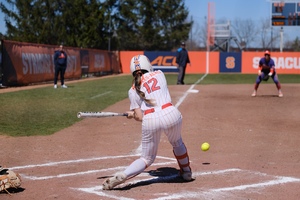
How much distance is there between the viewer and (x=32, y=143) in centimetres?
927

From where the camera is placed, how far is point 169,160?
7.87m

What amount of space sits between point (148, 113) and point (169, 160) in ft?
6.43

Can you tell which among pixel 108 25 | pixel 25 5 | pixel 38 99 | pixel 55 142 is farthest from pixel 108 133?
pixel 108 25

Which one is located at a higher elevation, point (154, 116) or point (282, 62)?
point (154, 116)

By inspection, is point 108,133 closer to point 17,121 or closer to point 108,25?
point 17,121

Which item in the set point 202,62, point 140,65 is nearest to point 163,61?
point 202,62

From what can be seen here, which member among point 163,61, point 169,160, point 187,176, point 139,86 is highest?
point 139,86

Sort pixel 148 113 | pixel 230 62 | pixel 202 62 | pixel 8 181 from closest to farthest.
→ pixel 8 181 → pixel 148 113 → pixel 230 62 → pixel 202 62

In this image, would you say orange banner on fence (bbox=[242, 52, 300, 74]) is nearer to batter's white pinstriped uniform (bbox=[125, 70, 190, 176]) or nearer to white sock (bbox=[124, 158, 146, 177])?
batter's white pinstriped uniform (bbox=[125, 70, 190, 176])

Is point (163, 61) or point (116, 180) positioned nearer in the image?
point (116, 180)

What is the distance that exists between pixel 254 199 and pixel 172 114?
4.30ft

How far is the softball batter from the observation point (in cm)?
600

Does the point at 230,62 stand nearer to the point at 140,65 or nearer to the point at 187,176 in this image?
the point at 187,176

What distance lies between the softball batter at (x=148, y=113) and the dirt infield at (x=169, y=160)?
26 centimetres
